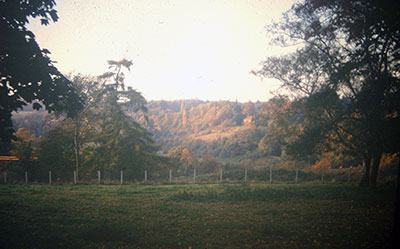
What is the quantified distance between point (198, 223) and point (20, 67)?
23.5 feet

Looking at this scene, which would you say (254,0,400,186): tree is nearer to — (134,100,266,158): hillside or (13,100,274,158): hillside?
(13,100,274,158): hillside

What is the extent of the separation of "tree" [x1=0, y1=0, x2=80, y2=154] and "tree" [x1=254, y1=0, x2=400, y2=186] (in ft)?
35.6

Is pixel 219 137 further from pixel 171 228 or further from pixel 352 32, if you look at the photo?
pixel 171 228

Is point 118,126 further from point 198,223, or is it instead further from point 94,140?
point 198,223

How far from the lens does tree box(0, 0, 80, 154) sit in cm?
764

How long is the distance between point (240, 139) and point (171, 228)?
6398 centimetres

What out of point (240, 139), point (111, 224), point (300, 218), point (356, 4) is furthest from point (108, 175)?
point (240, 139)

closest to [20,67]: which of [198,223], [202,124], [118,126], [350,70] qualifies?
[198,223]

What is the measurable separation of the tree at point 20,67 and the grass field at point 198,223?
3.30 meters

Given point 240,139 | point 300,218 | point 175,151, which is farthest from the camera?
point 240,139

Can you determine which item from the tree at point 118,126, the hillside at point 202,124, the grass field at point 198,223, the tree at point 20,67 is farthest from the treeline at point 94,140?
the hillside at point 202,124

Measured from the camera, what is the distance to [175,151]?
148ft

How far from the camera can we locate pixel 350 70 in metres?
13.5

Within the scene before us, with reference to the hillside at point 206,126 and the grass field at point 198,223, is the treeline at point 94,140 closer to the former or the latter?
the grass field at point 198,223
